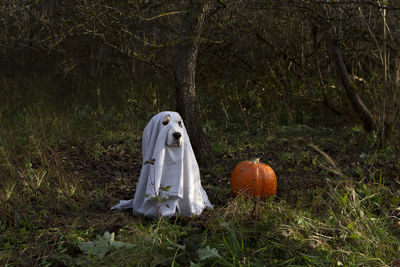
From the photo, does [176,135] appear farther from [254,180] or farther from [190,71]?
[190,71]

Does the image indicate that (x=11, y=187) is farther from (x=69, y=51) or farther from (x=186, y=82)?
(x=69, y=51)

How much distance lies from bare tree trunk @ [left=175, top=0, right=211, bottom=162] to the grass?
0.41 meters

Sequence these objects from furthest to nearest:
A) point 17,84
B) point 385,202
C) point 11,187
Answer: point 17,84 < point 11,187 < point 385,202

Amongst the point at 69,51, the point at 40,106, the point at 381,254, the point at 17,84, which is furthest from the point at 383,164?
the point at 17,84

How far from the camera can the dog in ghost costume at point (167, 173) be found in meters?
3.74

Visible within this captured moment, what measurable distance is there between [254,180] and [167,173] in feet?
3.25

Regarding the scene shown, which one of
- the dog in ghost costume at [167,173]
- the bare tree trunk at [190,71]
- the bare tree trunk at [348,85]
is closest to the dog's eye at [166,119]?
the dog in ghost costume at [167,173]

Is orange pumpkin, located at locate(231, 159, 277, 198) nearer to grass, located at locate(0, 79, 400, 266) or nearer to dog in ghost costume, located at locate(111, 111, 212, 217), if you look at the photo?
grass, located at locate(0, 79, 400, 266)

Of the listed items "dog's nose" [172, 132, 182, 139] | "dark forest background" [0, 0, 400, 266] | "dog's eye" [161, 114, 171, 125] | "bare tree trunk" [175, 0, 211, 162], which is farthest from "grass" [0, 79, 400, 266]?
"dog's eye" [161, 114, 171, 125]

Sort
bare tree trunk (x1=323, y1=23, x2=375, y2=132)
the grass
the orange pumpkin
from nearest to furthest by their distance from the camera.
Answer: the grass < the orange pumpkin < bare tree trunk (x1=323, y1=23, x2=375, y2=132)

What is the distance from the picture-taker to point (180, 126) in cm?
389

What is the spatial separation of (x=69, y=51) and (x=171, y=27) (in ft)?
10.7

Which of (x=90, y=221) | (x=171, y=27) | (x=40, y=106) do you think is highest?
(x=171, y=27)

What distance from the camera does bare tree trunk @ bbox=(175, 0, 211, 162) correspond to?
5488 mm
